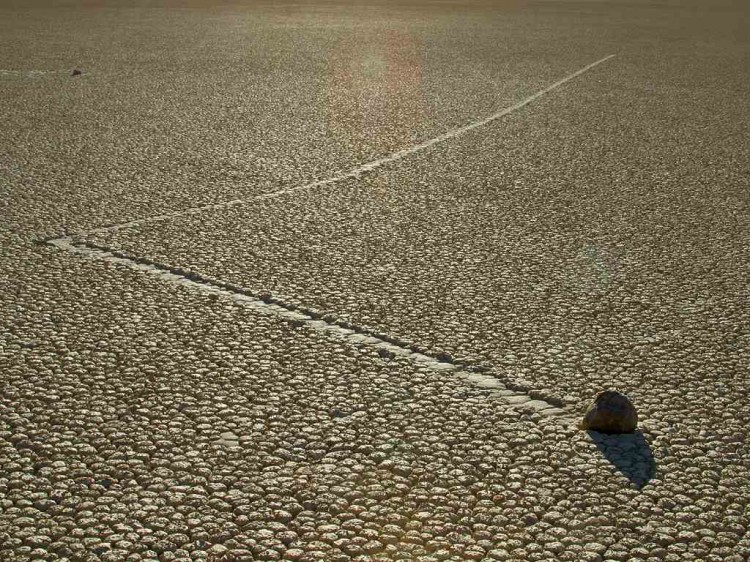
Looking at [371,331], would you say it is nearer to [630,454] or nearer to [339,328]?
[339,328]

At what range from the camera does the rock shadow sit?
322 centimetres

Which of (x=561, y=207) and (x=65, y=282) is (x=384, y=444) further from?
(x=561, y=207)

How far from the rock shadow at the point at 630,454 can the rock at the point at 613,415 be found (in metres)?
0.02

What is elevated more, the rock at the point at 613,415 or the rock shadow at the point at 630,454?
the rock at the point at 613,415

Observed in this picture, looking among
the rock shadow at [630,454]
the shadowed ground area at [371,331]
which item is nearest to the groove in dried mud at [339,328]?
the shadowed ground area at [371,331]

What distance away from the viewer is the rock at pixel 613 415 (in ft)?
11.4

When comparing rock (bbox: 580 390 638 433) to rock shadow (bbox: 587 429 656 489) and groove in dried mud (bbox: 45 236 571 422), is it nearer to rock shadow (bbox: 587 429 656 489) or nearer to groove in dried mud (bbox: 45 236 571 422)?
rock shadow (bbox: 587 429 656 489)

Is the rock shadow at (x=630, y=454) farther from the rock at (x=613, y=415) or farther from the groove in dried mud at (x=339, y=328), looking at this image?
the groove in dried mud at (x=339, y=328)

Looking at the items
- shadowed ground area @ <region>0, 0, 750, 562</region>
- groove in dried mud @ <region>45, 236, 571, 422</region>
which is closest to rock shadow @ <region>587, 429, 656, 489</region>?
shadowed ground area @ <region>0, 0, 750, 562</region>

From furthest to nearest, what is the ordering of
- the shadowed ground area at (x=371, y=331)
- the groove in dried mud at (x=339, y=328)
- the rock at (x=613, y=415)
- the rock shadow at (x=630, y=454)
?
the groove in dried mud at (x=339, y=328), the rock at (x=613, y=415), the rock shadow at (x=630, y=454), the shadowed ground area at (x=371, y=331)

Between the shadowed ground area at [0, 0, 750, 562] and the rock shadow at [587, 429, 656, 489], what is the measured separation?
1 centimetres

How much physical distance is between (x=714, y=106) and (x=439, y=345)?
24.8ft

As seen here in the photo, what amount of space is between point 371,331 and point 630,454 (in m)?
1.32

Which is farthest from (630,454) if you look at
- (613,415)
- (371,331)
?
(371,331)
